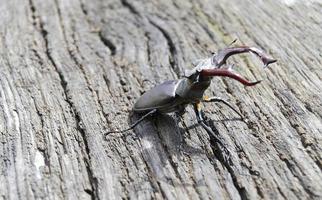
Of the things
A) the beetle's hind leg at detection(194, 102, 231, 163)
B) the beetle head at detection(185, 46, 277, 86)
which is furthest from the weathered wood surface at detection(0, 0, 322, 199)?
the beetle head at detection(185, 46, 277, 86)

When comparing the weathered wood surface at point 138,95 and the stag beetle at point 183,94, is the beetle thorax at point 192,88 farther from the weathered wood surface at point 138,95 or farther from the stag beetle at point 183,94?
the weathered wood surface at point 138,95

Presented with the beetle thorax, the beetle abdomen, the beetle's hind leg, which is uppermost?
the beetle abdomen

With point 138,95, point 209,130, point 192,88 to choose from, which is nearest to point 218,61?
point 192,88

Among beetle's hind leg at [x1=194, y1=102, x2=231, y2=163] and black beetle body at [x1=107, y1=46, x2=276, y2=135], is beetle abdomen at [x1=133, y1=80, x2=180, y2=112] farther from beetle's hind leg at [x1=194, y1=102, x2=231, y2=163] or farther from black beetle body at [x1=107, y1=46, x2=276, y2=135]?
beetle's hind leg at [x1=194, y1=102, x2=231, y2=163]

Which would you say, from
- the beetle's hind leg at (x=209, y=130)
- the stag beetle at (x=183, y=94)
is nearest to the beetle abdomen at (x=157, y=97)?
the stag beetle at (x=183, y=94)

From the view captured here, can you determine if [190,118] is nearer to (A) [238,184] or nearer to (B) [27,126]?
(A) [238,184]

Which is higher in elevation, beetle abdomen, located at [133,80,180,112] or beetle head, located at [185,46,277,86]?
beetle abdomen, located at [133,80,180,112]
